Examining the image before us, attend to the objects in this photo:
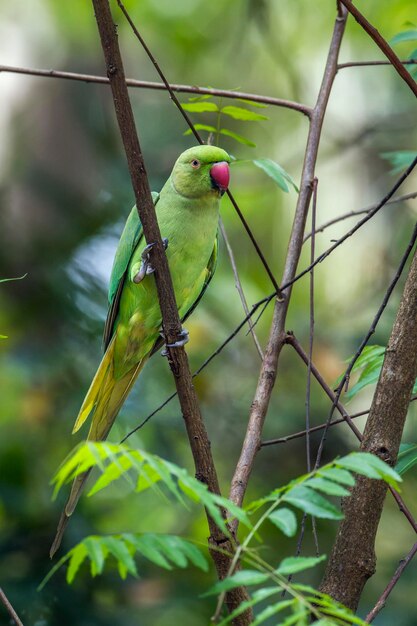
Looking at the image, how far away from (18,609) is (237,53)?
479cm

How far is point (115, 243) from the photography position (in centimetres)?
419

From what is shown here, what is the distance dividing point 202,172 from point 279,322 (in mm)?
779

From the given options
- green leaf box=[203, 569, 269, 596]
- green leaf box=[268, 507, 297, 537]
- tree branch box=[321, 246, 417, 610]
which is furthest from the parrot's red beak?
green leaf box=[203, 569, 269, 596]

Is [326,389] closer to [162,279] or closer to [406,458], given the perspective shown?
[406,458]

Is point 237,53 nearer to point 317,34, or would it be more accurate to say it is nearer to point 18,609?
point 317,34

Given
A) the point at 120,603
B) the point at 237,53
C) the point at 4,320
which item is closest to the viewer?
the point at 120,603

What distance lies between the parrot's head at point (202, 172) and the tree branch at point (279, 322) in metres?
0.37

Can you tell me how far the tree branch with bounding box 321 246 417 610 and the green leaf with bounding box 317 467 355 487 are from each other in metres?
0.55

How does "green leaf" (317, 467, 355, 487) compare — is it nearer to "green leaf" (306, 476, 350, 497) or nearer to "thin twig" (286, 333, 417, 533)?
"green leaf" (306, 476, 350, 497)

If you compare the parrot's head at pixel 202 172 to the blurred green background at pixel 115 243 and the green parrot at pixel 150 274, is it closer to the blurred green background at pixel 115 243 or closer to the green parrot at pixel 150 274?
the green parrot at pixel 150 274

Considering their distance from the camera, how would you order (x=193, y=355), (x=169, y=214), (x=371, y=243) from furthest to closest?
(x=371, y=243), (x=193, y=355), (x=169, y=214)

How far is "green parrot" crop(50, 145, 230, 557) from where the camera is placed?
2764 mm

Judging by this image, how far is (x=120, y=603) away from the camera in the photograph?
3209 mm

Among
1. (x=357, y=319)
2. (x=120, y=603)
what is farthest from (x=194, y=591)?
(x=357, y=319)
